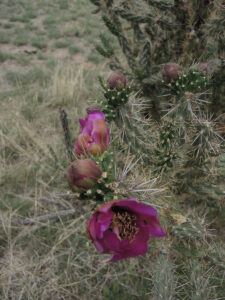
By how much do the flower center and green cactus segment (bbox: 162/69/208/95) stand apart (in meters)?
0.66

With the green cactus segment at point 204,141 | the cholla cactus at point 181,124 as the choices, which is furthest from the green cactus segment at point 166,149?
the green cactus segment at point 204,141

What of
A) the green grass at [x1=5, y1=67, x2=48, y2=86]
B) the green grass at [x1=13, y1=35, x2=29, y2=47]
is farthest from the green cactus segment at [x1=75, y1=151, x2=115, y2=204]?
the green grass at [x1=13, y1=35, x2=29, y2=47]

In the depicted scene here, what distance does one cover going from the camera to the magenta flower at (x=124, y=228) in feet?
2.27

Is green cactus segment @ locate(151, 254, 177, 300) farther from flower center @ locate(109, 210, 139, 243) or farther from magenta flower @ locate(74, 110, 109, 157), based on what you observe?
magenta flower @ locate(74, 110, 109, 157)

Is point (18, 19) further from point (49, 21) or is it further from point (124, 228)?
point (124, 228)

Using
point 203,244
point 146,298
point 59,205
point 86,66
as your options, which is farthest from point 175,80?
point 86,66

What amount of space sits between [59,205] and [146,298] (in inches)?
34.3

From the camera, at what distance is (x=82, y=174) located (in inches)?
29.3

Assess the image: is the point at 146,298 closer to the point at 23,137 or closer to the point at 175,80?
the point at 175,80

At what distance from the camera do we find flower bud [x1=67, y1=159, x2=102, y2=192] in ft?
2.44

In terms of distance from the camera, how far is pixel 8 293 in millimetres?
1532

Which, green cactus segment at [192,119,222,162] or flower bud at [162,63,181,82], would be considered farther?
green cactus segment at [192,119,222,162]

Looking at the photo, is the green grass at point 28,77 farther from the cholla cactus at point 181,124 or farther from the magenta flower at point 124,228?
the magenta flower at point 124,228

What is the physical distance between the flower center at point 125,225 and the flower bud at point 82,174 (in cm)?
13
